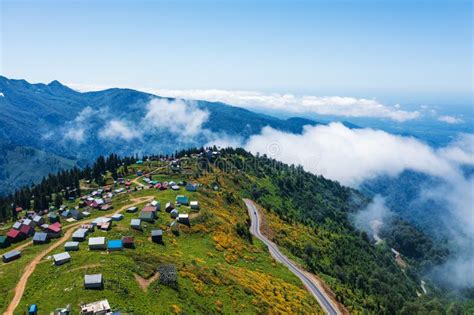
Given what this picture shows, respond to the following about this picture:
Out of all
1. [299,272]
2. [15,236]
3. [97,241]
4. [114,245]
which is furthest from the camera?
[299,272]

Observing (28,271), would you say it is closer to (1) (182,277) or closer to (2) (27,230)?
(1) (182,277)

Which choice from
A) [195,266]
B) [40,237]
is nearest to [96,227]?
[40,237]

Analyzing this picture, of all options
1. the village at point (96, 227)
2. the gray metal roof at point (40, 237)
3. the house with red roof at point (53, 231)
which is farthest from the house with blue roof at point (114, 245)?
the house with red roof at point (53, 231)

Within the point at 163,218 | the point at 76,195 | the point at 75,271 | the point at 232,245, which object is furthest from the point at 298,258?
the point at 76,195

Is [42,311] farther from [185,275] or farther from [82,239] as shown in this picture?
[82,239]

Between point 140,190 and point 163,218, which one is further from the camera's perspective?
point 140,190

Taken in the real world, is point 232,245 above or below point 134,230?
below
